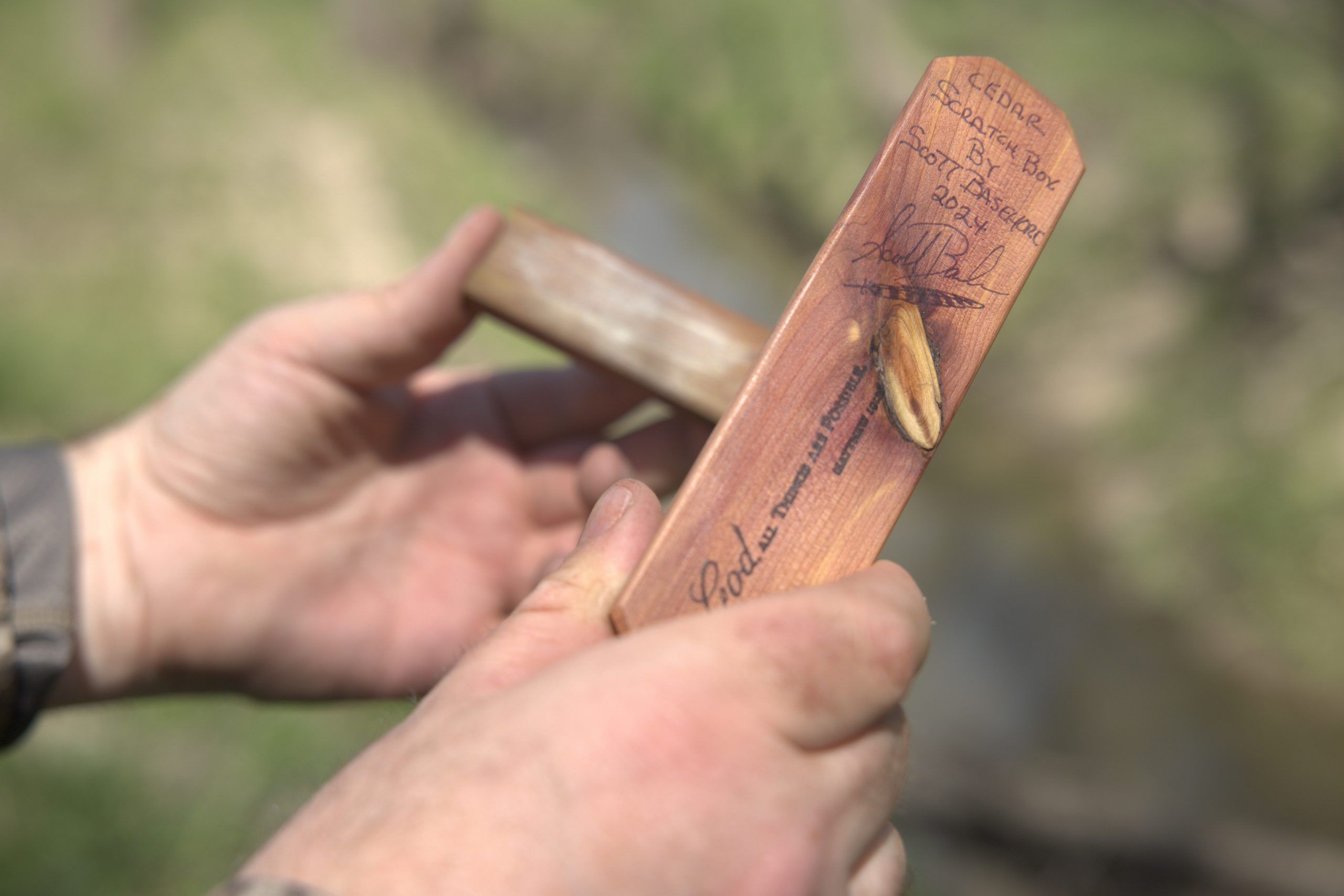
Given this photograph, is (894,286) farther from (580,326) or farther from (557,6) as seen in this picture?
(557,6)

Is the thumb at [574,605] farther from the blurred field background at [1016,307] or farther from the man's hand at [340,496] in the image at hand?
the blurred field background at [1016,307]

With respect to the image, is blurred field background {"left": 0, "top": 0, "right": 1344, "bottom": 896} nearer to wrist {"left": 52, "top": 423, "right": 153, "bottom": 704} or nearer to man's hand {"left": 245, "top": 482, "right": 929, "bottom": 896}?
wrist {"left": 52, "top": 423, "right": 153, "bottom": 704}

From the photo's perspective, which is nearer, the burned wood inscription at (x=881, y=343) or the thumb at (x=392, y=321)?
the burned wood inscription at (x=881, y=343)

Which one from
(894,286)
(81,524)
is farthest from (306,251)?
(894,286)

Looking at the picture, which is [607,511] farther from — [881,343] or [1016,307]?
[1016,307]

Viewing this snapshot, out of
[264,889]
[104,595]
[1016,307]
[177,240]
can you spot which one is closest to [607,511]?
[264,889]

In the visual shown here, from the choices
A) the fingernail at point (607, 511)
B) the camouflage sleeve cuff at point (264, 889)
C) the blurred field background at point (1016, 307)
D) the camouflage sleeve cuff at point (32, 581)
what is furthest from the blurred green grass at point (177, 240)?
the camouflage sleeve cuff at point (32, 581)
